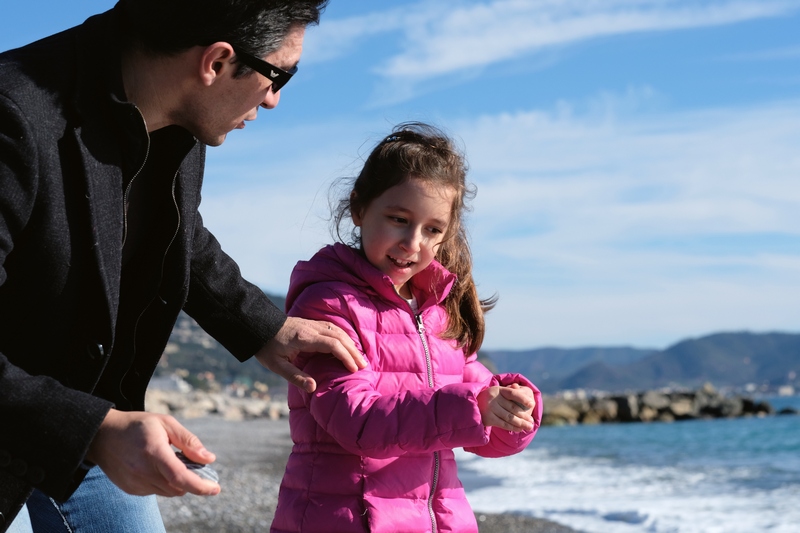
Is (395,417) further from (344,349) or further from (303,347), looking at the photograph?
(303,347)

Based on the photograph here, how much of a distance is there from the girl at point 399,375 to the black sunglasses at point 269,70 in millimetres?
803

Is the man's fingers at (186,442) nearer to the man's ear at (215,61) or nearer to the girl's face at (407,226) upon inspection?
the man's ear at (215,61)

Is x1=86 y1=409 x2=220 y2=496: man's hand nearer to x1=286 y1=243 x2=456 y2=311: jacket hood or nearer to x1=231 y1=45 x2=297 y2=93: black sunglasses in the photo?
x1=231 y1=45 x2=297 y2=93: black sunglasses

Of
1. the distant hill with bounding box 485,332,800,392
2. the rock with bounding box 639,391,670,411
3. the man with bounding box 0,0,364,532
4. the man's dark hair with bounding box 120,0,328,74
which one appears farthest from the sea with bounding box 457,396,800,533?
the distant hill with bounding box 485,332,800,392

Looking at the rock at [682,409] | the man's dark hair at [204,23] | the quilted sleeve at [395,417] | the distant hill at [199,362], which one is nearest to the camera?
the man's dark hair at [204,23]

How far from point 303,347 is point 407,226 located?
52 cm

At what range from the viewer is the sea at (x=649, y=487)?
9.70 metres

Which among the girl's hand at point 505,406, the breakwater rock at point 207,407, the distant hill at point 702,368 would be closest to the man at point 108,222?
the girl's hand at point 505,406

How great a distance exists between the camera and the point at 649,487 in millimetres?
13734

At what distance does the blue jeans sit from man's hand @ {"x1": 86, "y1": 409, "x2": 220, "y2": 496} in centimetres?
74

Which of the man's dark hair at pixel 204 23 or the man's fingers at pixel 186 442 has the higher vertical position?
the man's dark hair at pixel 204 23

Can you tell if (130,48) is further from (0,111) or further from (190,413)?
(190,413)

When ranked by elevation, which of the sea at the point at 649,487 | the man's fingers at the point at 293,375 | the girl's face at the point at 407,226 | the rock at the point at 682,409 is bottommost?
the sea at the point at 649,487

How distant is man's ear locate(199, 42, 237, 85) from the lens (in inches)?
78.6
